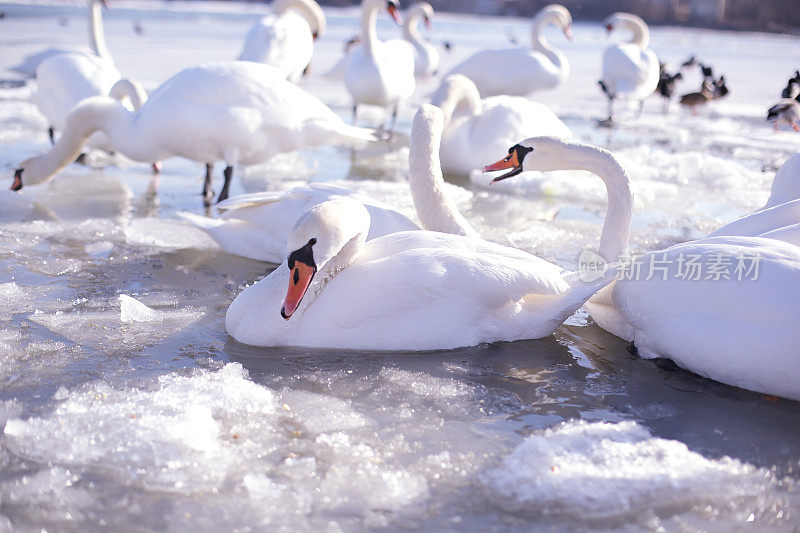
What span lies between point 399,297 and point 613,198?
125 centimetres

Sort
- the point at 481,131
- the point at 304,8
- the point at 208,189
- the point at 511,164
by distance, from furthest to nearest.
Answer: the point at 304,8 < the point at 481,131 < the point at 208,189 < the point at 511,164

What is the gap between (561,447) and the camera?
2.62m

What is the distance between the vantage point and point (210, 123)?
532 cm

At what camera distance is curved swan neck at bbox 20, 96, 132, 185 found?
5508 mm

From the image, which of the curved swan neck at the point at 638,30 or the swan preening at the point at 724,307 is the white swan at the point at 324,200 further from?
the curved swan neck at the point at 638,30

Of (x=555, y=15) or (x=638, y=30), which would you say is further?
(x=638, y=30)

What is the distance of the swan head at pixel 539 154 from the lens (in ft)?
13.0

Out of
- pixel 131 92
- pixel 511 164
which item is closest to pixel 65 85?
pixel 131 92

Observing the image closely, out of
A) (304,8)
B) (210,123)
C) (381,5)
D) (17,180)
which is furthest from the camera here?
(381,5)

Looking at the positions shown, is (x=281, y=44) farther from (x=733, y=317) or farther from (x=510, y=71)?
(x=733, y=317)

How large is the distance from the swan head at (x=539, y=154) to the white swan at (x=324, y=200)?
1.28 feet

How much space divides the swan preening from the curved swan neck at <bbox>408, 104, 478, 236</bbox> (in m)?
1.00

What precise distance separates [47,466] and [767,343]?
2.40 m

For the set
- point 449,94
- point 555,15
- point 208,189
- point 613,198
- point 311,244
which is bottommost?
point 208,189
